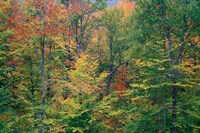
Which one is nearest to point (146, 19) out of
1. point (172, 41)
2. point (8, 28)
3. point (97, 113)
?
point (172, 41)

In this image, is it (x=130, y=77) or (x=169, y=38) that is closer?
(x=169, y=38)

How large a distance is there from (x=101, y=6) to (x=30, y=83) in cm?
838

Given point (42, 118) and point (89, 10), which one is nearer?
point (42, 118)

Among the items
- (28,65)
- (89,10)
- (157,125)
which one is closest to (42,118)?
(157,125)

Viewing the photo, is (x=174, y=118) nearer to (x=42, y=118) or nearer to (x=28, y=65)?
(x=42, y=118)

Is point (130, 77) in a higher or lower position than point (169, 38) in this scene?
lower

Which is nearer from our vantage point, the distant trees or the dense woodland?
the dense woodland

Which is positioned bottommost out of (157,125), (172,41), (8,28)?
(157,125)

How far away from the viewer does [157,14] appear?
593 inches

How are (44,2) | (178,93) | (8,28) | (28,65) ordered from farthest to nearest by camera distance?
1. (28,65)
2. (8,28)
3. (178,93)
4. (44,2)

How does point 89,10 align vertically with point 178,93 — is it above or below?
A: above

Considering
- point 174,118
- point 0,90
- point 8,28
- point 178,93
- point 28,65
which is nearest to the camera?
point 174,118

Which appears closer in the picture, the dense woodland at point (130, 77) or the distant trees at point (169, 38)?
the dense woodland at point (130, 77)

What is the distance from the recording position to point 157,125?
14.4m
